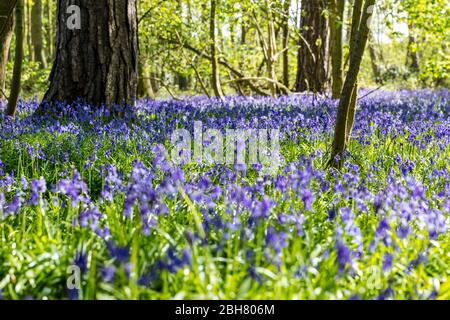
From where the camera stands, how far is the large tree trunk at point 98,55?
21.7 ft

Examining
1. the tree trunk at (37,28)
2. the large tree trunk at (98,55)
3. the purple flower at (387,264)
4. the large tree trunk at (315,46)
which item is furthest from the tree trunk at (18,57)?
the tree trunk at (37,28)

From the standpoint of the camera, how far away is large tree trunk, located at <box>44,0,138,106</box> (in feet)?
21.7

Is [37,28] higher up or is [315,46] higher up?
[37,28]

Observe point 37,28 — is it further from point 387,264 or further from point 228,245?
point 387,264

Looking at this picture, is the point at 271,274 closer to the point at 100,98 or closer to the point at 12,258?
the point at 12,258

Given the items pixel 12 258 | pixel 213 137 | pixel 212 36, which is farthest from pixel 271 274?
pixel 212 36

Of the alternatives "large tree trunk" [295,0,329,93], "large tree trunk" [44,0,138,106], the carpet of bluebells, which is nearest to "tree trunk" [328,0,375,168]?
the carpet of bluebells

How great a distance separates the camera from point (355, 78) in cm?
422

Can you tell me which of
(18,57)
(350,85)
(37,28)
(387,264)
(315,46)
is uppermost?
(37,28)

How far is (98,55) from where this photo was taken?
262 inches

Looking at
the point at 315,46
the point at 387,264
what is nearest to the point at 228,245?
the point at 387,264

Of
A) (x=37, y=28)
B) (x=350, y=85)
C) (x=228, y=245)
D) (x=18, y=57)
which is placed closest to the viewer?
(x=228, y=245)

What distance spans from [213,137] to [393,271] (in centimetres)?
322
